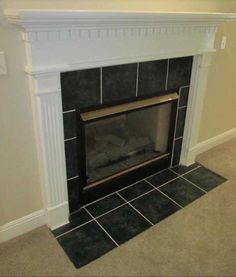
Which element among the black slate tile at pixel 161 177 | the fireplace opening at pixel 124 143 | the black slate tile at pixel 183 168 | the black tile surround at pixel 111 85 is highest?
the black tile surround at pixel 111 85

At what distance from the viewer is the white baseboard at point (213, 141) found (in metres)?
2.73

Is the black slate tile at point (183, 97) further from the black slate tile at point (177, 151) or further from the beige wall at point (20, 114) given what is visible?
the beige wall at point (20, 114)

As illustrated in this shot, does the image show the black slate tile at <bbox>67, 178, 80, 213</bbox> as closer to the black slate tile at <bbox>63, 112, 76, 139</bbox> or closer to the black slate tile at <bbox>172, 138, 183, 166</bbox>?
the black slate tile at <bbox>63, 112, 76, 139</bbox>

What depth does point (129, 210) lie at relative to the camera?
199 cm

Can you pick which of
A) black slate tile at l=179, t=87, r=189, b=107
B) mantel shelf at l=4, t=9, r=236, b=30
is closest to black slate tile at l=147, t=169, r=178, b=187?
black slate tile at l=179, t=87, r=189, b=107

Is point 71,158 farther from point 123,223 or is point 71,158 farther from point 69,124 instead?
point 123,223

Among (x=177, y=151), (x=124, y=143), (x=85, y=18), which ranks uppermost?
(x=85, y=18)

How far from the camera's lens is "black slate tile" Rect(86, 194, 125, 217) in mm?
1979

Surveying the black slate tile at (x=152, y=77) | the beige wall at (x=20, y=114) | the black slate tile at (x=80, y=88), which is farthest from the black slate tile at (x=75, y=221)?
the black slate tile at (x=152, y=77)

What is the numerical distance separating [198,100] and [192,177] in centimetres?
67

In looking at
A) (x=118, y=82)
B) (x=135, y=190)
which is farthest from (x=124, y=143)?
(x=118, y=82)

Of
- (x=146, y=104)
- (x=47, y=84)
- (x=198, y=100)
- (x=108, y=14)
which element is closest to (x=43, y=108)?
(x=47, y=84)

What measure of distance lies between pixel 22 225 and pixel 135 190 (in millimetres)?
890

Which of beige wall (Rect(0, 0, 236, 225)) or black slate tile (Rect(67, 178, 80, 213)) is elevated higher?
beige wall (Rect(0, 0, 236, 225))
